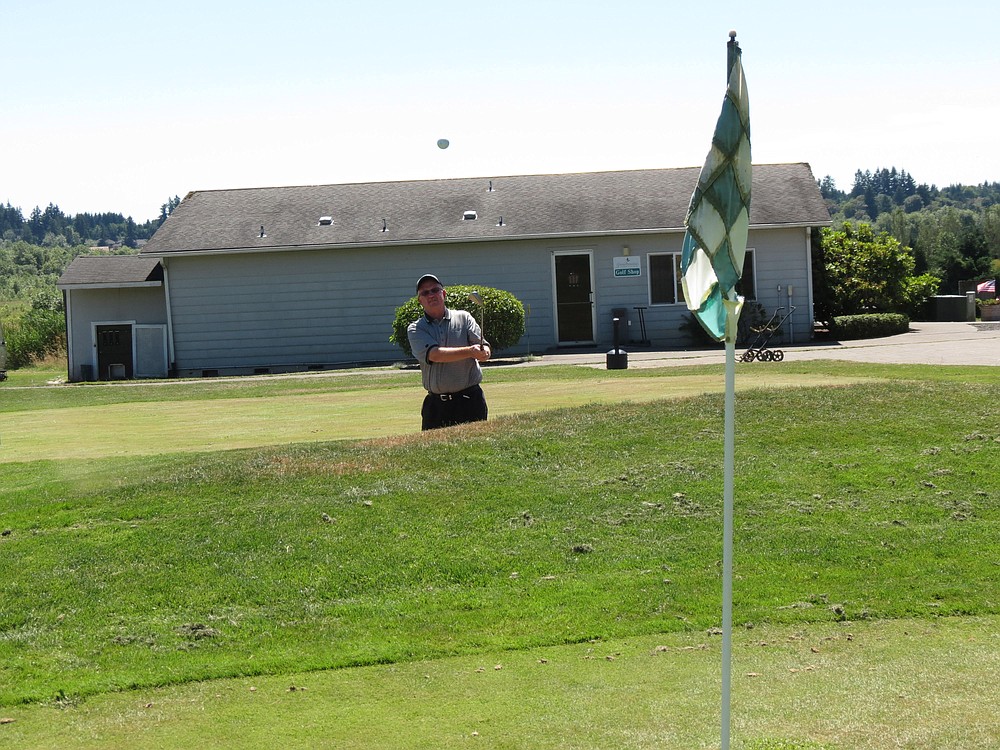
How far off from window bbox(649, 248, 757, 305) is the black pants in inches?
810

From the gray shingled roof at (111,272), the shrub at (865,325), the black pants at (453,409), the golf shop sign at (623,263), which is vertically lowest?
the black pants at (453,409)

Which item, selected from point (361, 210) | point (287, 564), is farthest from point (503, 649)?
point (361, 210)

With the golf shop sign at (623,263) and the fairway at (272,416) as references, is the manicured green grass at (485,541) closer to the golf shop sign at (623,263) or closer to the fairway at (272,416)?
the fairway at (272,416)

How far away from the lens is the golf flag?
3988mm

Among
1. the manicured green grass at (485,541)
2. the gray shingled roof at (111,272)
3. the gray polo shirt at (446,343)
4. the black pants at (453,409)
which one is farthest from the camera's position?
the gray shingled roof at (111,272)

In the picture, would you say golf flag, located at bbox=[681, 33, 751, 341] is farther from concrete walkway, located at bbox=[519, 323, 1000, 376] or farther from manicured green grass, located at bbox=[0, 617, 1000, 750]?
concrete walkway, located at bbox=[519, 323, 1000, 376]

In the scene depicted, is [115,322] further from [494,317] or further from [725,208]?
[725,208]

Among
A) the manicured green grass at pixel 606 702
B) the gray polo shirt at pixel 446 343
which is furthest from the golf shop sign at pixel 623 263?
the manicured green grass at pixel 606 702

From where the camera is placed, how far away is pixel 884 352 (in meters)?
24.4

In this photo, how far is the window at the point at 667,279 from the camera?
31906 millimetres

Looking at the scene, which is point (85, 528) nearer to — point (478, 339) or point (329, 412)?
point (478, 339)

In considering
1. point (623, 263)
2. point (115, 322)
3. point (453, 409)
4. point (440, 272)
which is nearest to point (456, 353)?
point (453, 409)

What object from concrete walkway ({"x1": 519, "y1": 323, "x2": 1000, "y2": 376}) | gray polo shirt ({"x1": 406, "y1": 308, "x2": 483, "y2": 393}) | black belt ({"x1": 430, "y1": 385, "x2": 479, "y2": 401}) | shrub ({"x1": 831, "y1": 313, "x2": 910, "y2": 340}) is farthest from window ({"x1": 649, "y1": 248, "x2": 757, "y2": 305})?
gray polo shirt ({"x1": 406, "y1": 308, "x2": 483, "y2": 393})

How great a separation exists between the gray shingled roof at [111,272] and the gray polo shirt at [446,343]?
77.5ft
